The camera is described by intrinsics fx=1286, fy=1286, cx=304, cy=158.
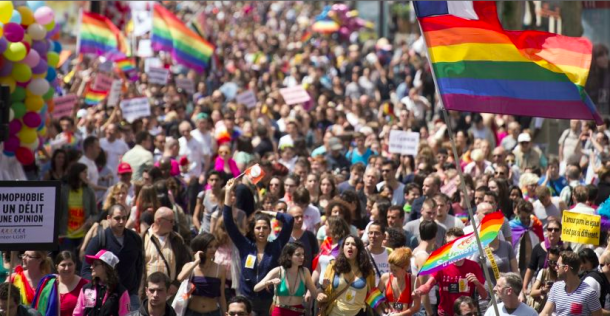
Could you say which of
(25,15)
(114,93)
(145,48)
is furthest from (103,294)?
(145,48)

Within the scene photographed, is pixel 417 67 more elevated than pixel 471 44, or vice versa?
pixel 471 44

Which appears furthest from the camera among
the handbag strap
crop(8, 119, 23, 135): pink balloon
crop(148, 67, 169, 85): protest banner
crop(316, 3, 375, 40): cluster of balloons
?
crop(316, 3, 375, 40): cluster of balloons

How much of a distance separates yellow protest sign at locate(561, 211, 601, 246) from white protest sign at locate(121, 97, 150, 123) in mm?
9535

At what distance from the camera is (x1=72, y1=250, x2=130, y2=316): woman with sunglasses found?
9922mm

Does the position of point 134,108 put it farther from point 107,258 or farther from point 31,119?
point 107,258

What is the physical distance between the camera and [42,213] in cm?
910

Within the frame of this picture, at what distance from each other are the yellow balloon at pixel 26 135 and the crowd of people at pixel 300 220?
0.46 m

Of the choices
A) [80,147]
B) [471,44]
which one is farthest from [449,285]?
[80,147]

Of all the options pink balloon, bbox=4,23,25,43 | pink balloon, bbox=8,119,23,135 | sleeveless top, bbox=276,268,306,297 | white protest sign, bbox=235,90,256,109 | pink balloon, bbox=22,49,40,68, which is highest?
pink balloon, bbox=4,23,25,43

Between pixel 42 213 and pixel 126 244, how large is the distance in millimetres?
2252

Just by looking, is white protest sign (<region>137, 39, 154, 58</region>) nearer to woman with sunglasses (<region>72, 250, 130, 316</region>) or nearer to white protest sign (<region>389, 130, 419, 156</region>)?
white protest sign (<region>389, 130, 419, 156</region>)

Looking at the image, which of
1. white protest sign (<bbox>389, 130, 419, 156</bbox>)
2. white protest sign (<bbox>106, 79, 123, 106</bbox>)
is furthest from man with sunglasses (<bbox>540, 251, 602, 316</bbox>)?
white protest sign (<bbox>106, 79, 123, 106</bbox>)

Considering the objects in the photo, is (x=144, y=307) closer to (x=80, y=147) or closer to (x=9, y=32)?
(x=9, y=32)

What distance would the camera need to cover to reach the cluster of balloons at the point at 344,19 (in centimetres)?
4472
